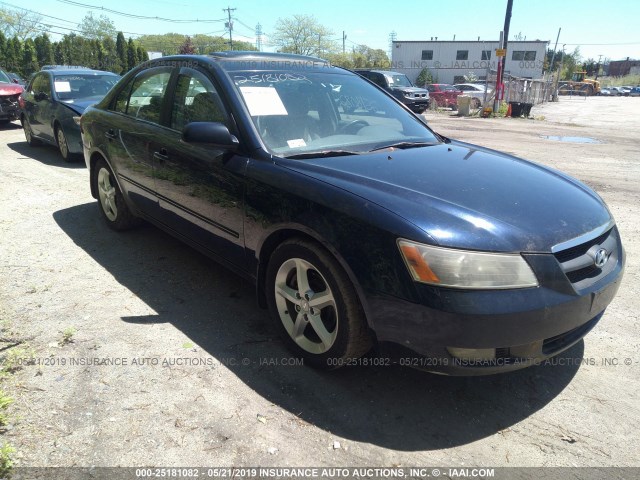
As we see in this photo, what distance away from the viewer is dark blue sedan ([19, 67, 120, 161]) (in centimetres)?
797

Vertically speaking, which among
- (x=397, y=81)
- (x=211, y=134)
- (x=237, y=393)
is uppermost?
(x=397, y=81)

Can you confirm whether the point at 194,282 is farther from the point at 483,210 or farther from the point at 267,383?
the point at 483,210

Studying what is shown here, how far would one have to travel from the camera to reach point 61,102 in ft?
26.7

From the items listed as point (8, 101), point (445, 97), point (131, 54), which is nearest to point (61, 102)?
point (8, 101)

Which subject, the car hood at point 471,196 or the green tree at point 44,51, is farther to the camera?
the green tree at point 44,51

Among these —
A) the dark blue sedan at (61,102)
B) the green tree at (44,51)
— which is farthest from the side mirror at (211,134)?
the green tree at (44,51)

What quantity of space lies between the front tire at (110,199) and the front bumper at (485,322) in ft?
10.9

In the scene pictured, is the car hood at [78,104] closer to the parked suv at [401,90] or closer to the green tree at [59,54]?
the parked suv at [401,90]

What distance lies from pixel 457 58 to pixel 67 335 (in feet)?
231

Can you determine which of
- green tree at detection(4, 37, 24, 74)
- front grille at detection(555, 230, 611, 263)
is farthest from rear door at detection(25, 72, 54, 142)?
green tree at detection(4, 37, 24, 74)

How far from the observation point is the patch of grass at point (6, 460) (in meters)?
2.02

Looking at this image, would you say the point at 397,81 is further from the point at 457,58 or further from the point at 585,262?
the point at 457,58

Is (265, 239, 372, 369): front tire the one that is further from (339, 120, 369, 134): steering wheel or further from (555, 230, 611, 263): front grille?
(339, 120, 369, 134): steering wheel

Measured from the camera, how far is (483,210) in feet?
7.57
